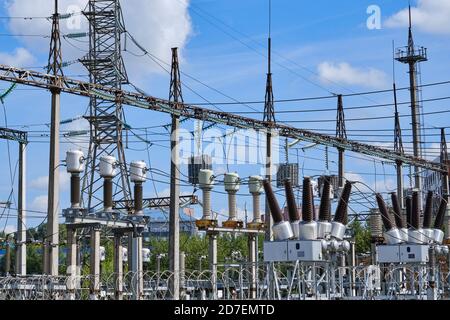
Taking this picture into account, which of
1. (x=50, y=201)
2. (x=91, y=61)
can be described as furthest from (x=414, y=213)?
(x=91, y=61)

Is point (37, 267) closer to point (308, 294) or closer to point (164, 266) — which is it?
point (164, 266)

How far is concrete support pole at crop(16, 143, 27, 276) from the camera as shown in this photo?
46656mm

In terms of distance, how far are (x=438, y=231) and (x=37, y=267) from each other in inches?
3060

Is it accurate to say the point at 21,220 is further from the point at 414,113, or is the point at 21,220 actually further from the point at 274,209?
the point at 414,113

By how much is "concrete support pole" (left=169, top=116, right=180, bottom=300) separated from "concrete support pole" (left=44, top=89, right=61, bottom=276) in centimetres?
490

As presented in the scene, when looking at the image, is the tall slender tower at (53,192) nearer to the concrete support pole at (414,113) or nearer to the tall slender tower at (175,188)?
the tall slender tower at (175,188)

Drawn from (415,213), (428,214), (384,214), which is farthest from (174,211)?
(428,214)

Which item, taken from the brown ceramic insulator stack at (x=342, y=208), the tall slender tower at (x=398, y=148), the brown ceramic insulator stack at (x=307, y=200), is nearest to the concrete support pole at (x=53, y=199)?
the brown ceramic insulator stack at (x=307, y=200)

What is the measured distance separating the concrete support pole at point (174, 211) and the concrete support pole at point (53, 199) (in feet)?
16.1

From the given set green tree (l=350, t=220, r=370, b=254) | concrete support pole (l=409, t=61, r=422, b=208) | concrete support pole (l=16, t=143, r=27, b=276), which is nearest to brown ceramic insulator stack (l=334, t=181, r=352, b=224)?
concrete support pole (l=16, t=143, r=27, b=276)

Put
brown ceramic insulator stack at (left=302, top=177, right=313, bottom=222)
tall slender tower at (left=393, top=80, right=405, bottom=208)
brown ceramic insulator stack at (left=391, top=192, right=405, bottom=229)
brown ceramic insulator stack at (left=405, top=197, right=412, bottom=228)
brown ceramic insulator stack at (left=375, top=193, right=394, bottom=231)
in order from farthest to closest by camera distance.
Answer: tall slender tower at (left=393, top=80, right=405, bottom=208), brown ceramic insulator stack at (left=405, top=197, right=412, bottom=228), brown ceramic insulator stack at (left=391, top=192, right=405, bottom=229), brown ceramic insulator stack at (left=375, top=193, right=394, bottom=231), brown ceramic insulator stack at (left=302, top=177, right=313, bottom=222)

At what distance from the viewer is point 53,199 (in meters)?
34.6

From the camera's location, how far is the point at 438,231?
41.0 meters

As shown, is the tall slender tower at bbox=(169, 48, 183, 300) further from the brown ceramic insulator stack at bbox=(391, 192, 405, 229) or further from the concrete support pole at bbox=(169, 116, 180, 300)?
the brown ceramic insulator stack at bbox=(391, 192, 405, 229)
